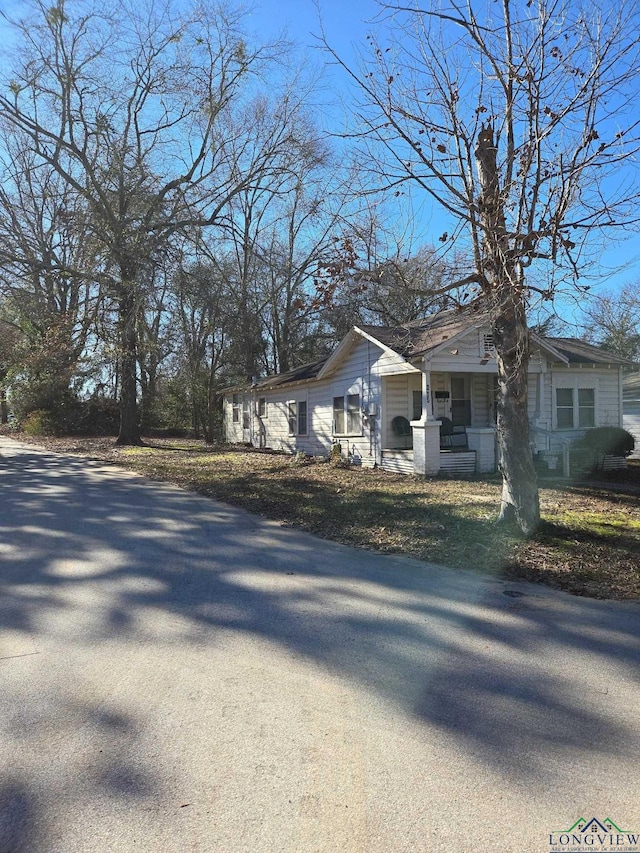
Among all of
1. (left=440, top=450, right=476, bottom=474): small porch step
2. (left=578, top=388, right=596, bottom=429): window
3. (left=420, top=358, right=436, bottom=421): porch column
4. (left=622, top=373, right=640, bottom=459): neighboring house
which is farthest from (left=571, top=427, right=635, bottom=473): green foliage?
(left=622, top=373, right=640, bottom=459): neighboring house

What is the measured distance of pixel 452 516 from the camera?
8945 millimetres

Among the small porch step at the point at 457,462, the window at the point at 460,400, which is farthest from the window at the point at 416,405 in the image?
the small porch step at the point at 457,462

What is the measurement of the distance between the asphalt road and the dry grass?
67cm

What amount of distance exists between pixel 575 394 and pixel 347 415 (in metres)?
6.82

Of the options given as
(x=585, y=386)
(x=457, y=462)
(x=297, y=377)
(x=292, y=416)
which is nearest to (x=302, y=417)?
(x=292, y=416)

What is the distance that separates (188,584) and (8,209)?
21.2 metres

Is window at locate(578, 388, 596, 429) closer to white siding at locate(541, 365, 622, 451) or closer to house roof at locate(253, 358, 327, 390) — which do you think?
white siding at locate(541, 365, 622, 451)

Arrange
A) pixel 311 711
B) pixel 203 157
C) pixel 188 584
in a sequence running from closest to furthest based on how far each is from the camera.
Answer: pixel 311 711 < pixel 188 584 < pixel 203 157

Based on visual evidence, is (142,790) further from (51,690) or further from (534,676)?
(534,676)

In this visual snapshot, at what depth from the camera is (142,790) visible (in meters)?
2.63

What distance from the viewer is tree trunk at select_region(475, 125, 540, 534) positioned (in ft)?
22.6

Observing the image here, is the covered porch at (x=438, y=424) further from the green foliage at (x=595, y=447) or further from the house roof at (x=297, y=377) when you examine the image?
the house roof at (x=297, y=377)

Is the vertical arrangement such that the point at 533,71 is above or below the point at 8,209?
below

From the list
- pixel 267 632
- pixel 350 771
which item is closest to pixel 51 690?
pixel 267 632
